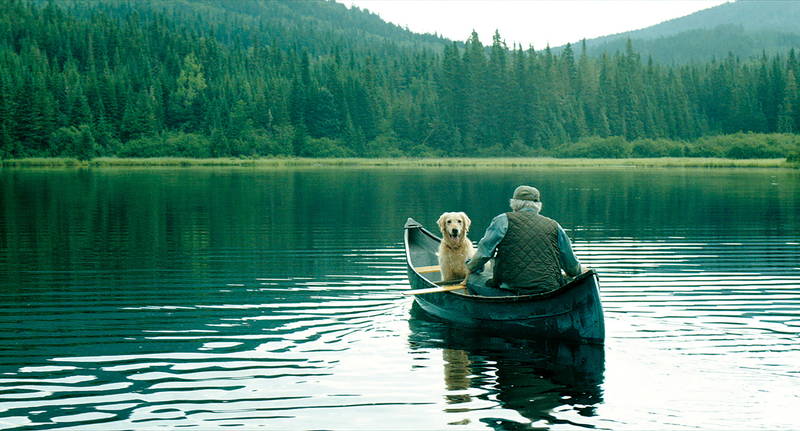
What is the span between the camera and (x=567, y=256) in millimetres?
14672

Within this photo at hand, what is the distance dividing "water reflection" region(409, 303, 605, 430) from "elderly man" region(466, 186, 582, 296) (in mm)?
1052

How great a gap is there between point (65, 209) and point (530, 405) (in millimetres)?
34559

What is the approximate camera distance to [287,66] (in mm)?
195250

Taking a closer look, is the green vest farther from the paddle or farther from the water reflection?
the paddle

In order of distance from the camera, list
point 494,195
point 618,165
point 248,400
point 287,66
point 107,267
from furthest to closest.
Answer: point 287,66, point 618,165, point 494,195, point 107,267, point 248,400

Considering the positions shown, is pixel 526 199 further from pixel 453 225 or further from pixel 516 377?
pixel 516 377

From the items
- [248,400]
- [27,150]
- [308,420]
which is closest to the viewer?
[308,420]

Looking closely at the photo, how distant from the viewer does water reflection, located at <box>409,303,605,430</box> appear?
11031 millimetres

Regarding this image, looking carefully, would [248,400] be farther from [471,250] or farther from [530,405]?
[471,250]

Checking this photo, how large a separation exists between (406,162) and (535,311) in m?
123

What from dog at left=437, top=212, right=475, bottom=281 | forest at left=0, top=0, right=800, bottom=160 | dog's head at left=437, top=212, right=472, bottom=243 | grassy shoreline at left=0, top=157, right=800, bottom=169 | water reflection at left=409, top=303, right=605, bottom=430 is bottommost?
water reflection at left=409, top=303, right=605, bottom=430

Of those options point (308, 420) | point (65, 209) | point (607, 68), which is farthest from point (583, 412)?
point (607, 68)

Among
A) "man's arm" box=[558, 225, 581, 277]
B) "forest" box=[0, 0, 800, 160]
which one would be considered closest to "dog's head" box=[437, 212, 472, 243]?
"man's arm" box=[558, 225, 581, 277]

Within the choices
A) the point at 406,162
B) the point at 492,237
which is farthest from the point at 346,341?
the point at 406,162
